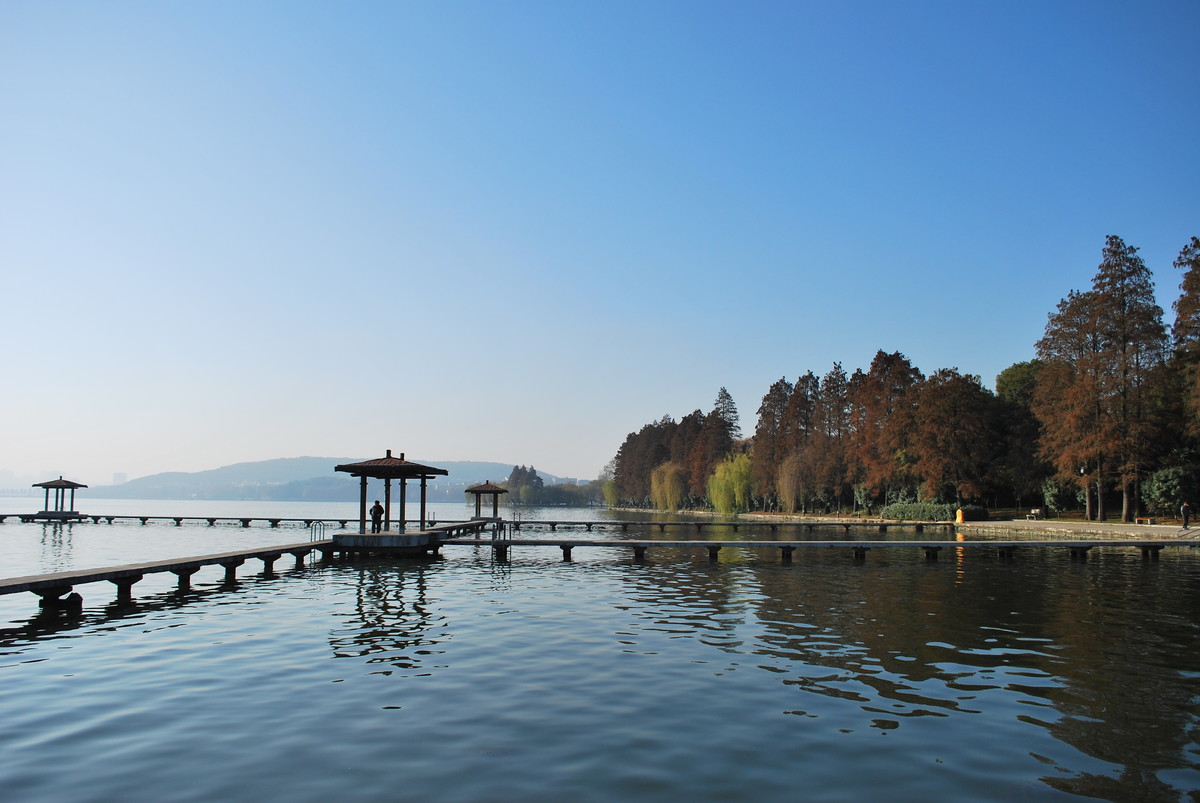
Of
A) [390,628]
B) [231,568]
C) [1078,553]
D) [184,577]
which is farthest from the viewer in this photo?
[1078,553]

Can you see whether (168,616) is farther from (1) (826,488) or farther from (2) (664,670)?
(1) (826,488)

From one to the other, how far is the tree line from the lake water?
31.2 m

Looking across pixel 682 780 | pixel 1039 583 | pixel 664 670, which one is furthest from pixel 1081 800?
pixel 1039 583

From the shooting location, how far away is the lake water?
724cm

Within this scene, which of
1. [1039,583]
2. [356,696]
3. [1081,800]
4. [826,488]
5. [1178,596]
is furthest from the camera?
[826,488]

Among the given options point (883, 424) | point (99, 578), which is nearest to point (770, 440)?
point (883, 424)

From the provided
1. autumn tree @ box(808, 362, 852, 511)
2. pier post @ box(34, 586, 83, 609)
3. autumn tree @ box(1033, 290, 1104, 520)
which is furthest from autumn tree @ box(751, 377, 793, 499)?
pier post @ box(34, 586, 83, 609)

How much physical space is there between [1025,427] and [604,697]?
64370mm

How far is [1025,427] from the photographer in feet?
212

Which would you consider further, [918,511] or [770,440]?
[770,440]

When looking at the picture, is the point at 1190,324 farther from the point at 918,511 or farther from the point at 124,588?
the point at 124,588

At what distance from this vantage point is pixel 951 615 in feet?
57.4

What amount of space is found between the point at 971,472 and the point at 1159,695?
5810cm

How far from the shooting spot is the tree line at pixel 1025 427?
47.3 meters
